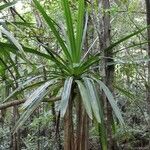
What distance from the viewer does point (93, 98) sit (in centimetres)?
200

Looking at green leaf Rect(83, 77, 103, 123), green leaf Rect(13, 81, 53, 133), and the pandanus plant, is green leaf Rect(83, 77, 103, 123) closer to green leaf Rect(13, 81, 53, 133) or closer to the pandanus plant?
the pandanus plant

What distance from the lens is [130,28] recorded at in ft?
19.1

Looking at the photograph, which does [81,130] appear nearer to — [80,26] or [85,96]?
[85,96]

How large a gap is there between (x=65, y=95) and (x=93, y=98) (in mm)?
156

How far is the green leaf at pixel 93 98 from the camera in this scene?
1903 millimetres

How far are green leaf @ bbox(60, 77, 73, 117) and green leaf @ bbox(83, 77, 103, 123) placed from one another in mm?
98

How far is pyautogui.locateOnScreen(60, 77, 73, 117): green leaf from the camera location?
1.86m

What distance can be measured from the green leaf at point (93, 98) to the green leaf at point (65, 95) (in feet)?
→ 0.32

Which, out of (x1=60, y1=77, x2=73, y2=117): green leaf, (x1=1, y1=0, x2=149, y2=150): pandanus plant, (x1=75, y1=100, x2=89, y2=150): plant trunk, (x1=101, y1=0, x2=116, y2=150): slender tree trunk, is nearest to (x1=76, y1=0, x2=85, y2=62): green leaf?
(x1=1, y1=0, x2=149, y2=150): pandanus plant

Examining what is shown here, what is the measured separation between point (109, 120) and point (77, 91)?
0.69 metres

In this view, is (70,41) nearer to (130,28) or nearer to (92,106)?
(92,106)

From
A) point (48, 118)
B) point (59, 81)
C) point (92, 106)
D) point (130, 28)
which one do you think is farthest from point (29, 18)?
point (92, 106)

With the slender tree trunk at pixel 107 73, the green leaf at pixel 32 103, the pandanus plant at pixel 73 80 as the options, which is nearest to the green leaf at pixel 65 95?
the pandanus plant at pixel 73 80

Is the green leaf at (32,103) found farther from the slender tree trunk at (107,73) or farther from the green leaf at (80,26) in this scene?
the slender tree trunk at (107,73)
